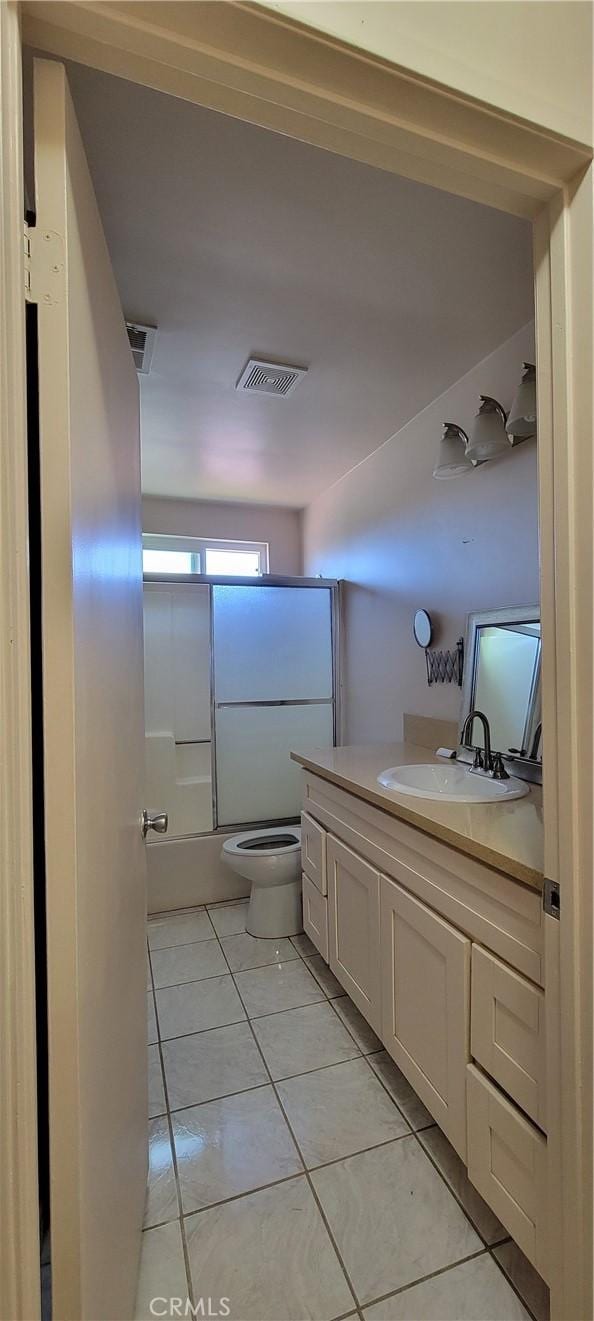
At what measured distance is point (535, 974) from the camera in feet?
3.08

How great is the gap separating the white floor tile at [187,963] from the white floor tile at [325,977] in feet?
1.17

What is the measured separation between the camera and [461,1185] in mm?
1229

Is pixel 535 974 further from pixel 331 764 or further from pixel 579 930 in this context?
pixel 331 764

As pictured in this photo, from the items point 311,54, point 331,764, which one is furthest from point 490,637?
point 311,54

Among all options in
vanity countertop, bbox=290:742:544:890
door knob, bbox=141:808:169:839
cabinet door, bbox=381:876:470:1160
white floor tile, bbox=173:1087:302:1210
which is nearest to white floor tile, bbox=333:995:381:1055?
cabinet door, bbox=381:876:470:1160

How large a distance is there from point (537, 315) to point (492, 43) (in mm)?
310

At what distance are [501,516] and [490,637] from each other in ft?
1.36

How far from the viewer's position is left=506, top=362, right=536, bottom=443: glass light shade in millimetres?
1501

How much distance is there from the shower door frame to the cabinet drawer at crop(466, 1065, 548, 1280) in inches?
73.7

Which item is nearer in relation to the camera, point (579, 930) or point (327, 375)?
point (579, 930)

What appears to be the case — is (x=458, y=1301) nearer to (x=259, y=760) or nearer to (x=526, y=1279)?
(x=526, y=1279)

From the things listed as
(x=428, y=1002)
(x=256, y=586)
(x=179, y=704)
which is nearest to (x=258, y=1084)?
(x=428, y=1002)

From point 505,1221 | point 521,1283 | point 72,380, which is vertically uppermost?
point 72,380

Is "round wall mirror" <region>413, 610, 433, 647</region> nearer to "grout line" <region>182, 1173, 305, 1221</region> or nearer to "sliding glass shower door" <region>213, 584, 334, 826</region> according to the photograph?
"sliding glass shower door" <region>213, 584, 334, 826</region>
